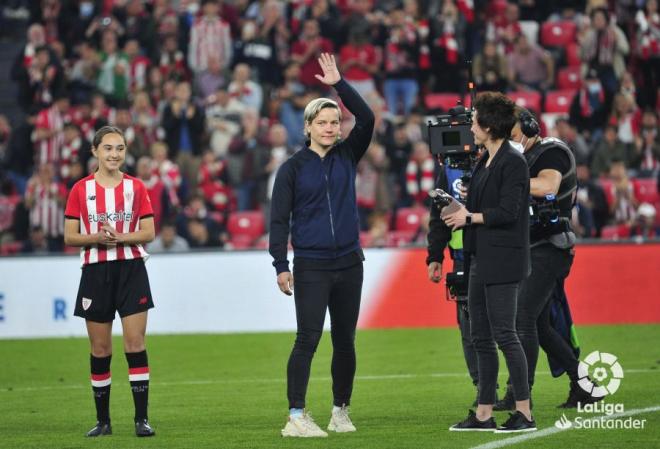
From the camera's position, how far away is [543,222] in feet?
30.5

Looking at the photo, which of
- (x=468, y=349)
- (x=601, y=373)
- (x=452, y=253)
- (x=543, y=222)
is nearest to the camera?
(x=543, y=222)

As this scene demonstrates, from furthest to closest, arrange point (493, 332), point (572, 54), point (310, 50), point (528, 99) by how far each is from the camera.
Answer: point (572, 54)
point (310, 50)
point (528, 99)
point (493, 332)

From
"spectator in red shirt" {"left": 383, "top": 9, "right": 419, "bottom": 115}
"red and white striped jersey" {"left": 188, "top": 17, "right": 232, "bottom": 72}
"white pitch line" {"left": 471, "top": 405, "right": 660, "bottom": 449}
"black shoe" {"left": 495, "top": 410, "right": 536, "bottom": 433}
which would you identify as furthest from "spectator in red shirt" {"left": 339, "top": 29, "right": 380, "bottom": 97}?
"black shoe" {"left": 495, "top": 410, "right": 536, "bottom": 433}

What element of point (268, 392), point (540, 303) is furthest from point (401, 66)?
point (540, 303)

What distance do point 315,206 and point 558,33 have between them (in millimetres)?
15195

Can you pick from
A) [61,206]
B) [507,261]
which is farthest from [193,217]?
[507,261]

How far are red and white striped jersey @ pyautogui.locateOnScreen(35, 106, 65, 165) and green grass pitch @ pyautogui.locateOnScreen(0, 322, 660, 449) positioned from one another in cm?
558

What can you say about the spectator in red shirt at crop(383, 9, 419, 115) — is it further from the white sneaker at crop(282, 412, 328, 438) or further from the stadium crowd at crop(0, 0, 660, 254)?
the white sneaker at crop(282, 412, 328, 438)

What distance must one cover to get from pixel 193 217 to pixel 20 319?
3207 mm

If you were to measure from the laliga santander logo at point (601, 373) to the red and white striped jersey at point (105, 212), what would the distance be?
3120 millimetres

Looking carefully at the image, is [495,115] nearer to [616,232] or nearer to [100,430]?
[100,430]

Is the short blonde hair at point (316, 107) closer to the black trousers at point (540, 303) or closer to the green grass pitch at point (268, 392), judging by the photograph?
the black trousers at point (540, 303)

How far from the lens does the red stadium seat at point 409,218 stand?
64.3ft

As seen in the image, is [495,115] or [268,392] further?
[268,392]
